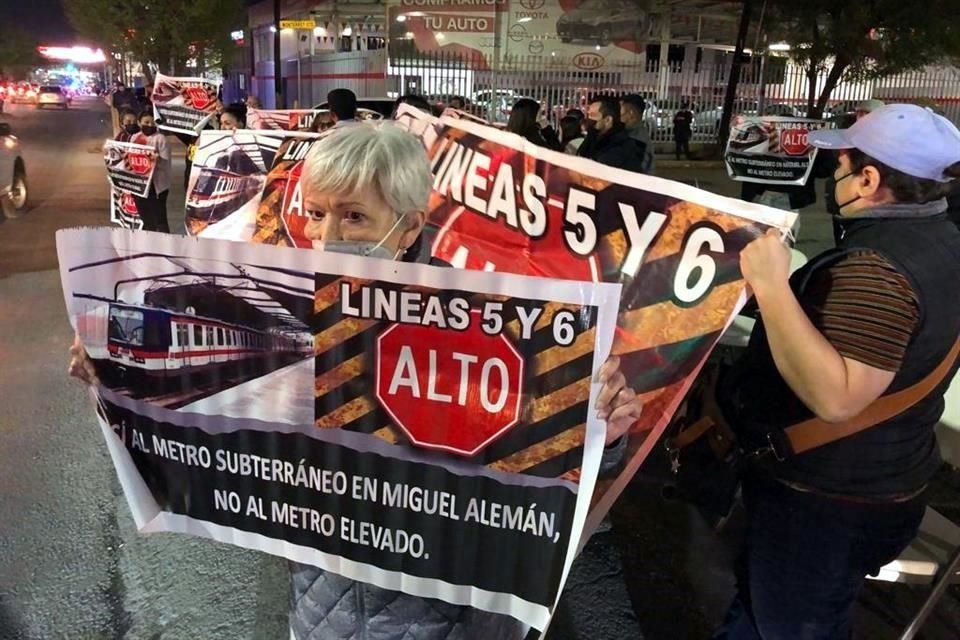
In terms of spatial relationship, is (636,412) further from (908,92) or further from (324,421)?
(908,92)

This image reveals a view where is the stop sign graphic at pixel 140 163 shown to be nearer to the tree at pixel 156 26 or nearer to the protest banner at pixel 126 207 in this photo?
the protest banner at pixel 126 207

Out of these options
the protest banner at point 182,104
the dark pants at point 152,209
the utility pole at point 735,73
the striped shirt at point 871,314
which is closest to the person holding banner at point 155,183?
the dark pants at point 152,209

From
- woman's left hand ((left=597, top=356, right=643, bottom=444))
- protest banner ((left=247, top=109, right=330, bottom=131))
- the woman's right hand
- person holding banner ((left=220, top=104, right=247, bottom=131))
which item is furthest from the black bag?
person holding banner ((left=220, top=104, right=247, bottom=131))

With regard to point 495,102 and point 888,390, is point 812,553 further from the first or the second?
point 495,102

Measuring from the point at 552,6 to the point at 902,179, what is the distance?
70.8 ft

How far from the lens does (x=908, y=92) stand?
72.1 ft

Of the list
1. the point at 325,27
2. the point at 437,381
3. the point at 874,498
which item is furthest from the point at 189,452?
the point at 325,27

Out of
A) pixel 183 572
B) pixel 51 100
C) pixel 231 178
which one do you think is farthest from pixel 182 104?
pixel 51 100

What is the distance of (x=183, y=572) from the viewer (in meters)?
3.34

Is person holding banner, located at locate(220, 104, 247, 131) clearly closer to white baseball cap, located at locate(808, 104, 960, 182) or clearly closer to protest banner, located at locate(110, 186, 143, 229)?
protest banner, located at locate(110, 186, 143, 229)

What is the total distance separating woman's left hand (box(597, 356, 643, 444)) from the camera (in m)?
1.38

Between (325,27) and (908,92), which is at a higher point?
(325,27)

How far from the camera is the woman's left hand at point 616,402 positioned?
138 centimetres

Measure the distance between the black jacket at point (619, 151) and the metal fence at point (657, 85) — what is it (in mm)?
13532
